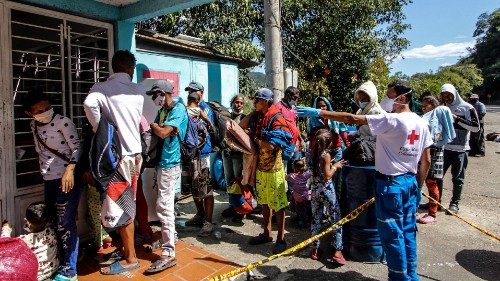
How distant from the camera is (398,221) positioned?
3.06 m

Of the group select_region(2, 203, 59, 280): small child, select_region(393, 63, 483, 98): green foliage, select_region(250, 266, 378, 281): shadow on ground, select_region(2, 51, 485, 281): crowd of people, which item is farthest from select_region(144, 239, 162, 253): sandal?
select_region(393, 63, 483, 98): green foliage

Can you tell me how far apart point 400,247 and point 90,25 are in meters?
4.14

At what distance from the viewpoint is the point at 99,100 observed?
312cm

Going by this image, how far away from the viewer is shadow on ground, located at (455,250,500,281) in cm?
366

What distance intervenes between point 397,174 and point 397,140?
0.99 ft

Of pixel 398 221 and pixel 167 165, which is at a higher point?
pixel 167 165

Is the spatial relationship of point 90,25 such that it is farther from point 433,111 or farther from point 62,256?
point 433,111

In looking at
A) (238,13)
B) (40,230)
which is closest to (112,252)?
(40,230)

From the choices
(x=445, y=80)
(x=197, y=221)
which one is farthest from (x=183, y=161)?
(x=445, y=80)

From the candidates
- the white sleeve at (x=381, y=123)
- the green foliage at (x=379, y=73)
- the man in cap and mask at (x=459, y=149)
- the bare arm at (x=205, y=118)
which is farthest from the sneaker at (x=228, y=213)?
the green foliage at (x=379, y=73)

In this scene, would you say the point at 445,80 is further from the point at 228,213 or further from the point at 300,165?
the point at 228,213

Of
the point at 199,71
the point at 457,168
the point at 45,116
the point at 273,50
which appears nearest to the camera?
the point at 45,116

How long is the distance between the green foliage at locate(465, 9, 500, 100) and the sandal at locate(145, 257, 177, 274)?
158 feet

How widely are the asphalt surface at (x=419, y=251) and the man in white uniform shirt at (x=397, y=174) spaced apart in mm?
638
